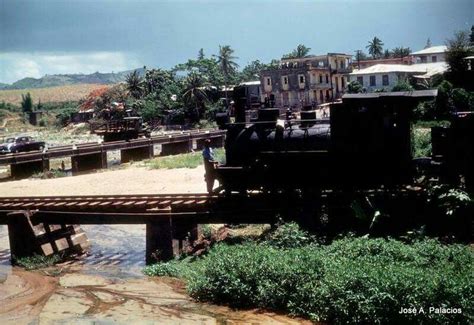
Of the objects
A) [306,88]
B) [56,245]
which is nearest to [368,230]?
[56,245]

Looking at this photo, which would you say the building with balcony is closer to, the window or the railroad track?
the window

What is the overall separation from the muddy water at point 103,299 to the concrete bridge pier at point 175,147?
1011 inches

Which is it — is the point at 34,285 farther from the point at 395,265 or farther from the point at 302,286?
the point at 395,265

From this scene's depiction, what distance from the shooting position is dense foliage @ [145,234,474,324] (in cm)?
638

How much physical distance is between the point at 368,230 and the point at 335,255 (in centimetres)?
191

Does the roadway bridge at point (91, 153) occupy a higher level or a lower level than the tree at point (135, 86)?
lower

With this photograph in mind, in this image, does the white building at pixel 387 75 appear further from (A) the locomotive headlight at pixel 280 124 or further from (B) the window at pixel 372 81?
(A) the locomotive headlight at pixel 280 124

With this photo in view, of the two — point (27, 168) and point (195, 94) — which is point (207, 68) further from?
point (27, 168)

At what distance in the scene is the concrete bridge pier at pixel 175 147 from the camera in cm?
3803

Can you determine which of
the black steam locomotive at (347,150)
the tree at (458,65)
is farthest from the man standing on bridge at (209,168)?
the tree at (458,65)

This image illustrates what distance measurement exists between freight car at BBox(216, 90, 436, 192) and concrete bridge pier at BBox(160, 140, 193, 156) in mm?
26308

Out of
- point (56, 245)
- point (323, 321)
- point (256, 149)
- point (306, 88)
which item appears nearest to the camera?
point (323, 321)

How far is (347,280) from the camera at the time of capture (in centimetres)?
696

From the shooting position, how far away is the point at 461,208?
9312mm
